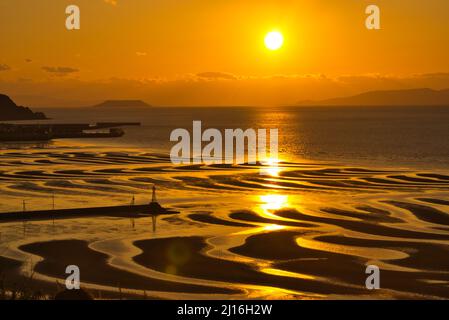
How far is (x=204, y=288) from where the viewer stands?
81.9ft

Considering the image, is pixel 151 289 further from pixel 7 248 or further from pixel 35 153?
pixel 35 153

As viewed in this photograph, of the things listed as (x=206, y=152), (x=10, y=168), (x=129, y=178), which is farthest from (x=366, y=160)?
(x=10, y=168)

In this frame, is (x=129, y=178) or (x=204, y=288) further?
(x=129, y=178)

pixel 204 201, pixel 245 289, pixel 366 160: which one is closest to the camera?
pixel 245 289

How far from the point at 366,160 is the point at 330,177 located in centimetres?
2695

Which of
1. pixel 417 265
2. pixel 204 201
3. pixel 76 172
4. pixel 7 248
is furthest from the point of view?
pixel 76 172

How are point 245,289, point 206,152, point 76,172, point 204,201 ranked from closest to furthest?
1. point 245,289
2. point 204,201
3. point 76,172
4. point 206,152

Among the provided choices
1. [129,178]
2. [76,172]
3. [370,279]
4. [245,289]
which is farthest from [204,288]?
[76,172]

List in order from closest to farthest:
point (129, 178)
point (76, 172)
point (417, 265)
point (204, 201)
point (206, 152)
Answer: point (417, 265) → point (204, 201) → point (129, 178) → point (76, 172) → point (206, 152)

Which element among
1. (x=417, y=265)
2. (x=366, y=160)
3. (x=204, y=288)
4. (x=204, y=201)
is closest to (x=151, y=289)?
(x=204, y=288)

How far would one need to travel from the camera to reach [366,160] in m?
90.7

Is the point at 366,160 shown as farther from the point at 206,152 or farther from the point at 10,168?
the point at 10,168

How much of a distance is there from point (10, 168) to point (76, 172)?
24.6ft

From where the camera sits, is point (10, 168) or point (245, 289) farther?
point (10, 168)
